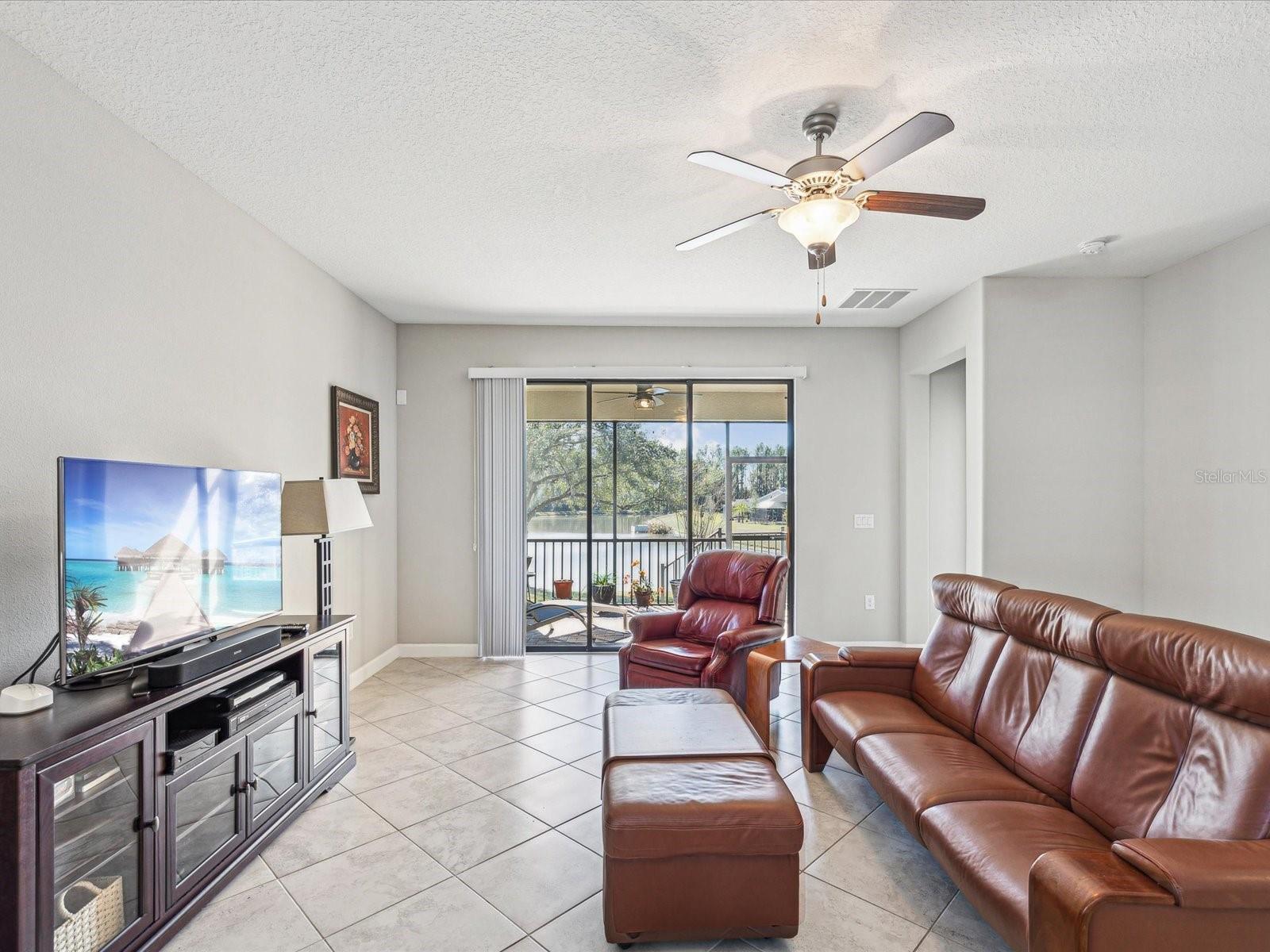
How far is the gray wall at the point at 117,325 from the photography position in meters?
1.93

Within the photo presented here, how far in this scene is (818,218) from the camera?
90.0 inches

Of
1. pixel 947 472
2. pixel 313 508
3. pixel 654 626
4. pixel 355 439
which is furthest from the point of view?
pixel 947 472

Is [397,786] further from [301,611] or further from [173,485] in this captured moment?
[173,485]

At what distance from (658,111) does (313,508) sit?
225 cm

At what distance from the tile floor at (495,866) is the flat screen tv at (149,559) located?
0.91m

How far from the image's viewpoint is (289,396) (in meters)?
3.55

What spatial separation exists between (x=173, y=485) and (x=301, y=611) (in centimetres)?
162

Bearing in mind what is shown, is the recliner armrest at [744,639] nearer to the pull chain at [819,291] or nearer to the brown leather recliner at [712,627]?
the brown leather recliner at [712,627]

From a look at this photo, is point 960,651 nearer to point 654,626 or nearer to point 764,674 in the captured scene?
point 764,674

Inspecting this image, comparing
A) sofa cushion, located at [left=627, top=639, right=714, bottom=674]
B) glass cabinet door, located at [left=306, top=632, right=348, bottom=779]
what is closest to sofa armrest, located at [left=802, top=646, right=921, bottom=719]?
sofa cushion, located at [left=627, top=639, right=714, bottom=674]

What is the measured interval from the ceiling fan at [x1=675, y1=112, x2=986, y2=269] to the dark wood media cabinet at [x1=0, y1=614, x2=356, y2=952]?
2.30 meters

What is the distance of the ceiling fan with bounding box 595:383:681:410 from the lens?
5426 millimetres

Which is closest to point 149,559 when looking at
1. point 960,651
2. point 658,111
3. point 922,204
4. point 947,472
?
point 658,111

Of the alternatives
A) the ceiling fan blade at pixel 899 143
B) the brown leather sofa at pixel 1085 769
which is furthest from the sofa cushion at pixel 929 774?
the ceiling fan blade at pixel 899 143
